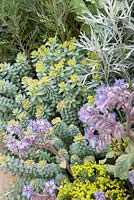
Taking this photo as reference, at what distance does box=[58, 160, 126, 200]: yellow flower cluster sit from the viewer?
6.17 ft

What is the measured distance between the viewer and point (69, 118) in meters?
2.21

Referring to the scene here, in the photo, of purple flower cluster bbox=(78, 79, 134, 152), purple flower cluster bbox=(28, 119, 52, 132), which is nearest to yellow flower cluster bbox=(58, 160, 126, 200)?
purple flower cluster bbox=(28, 119, 52, 132)

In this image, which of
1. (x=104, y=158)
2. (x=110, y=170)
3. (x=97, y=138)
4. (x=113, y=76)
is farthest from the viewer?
(x=113, y=76)

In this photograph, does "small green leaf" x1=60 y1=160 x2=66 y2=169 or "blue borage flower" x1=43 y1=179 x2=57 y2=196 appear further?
"small green leaf" x1=60 y1=160 x2=66 y2=169

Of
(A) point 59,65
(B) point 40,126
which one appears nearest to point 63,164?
(B) point 40,126

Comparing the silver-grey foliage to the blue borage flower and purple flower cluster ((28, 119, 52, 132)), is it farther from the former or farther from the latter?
the blue borage flower

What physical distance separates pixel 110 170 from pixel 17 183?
0.51 metres

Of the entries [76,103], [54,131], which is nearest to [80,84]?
[76,103]

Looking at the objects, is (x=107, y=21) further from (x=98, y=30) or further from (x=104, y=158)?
(x=104, y=158)

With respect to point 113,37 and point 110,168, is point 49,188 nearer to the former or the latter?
point 110,168

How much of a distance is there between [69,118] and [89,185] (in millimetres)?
412

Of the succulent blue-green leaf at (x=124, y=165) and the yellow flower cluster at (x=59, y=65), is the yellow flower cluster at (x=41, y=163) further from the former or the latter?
the yellow flower cluster at (x=59, y=65)

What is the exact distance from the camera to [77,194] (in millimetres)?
1896

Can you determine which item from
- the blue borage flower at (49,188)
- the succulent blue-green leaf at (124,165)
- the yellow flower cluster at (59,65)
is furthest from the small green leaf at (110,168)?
the yellow flower cluster at (59,65)
